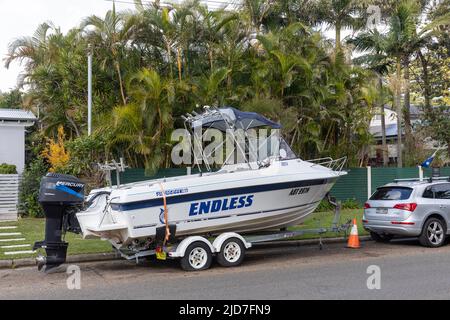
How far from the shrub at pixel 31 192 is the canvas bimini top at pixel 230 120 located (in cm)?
790

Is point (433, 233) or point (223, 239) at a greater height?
point (223, 239)

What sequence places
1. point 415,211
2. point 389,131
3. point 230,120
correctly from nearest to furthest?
point 230,120, point 415,211, point 389,131

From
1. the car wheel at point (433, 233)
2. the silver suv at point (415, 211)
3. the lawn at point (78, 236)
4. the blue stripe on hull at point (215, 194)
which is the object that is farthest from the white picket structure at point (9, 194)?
the car wheel at point (433, 233)

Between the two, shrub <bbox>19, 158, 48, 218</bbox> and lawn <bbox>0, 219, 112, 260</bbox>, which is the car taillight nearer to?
lawn <bbox>0, 219, 112, 260</bbox>

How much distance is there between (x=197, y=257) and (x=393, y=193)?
5571 millimetres

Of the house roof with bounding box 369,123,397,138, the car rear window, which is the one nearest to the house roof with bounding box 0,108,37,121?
the car rear window

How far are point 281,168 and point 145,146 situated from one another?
257 inches

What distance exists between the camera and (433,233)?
12.8 metres

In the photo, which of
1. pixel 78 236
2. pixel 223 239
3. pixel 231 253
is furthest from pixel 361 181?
pixel 223 239

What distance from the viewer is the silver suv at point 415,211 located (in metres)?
12.5

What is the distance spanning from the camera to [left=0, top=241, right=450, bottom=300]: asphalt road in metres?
8.12

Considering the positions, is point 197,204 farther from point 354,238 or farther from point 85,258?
point 354,238

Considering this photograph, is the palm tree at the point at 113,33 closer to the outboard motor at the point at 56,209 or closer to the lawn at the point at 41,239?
the lawn at the point at 41,239
